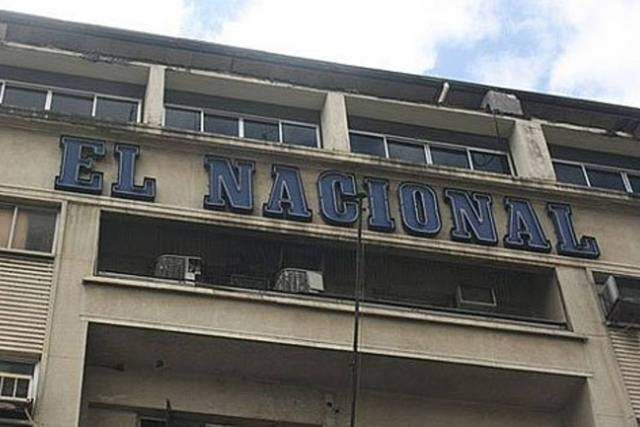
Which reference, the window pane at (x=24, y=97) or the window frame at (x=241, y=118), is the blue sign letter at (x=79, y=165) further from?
the window frame at (x=241, y=118)

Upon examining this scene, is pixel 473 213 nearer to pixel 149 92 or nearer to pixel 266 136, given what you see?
pixel 266 136

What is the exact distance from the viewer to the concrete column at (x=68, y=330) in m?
14.0

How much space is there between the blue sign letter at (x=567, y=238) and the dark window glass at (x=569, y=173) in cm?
193

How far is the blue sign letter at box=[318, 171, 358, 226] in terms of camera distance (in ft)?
58.3

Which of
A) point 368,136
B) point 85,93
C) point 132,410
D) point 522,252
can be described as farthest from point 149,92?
point 522,252

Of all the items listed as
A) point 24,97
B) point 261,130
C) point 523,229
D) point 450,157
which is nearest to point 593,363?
point 523,229

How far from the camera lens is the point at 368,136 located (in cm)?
2066

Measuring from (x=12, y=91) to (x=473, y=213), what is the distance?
873cm

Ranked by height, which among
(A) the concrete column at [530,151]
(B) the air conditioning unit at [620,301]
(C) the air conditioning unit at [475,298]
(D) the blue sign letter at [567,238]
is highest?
(A) the concrete column at [530,151]

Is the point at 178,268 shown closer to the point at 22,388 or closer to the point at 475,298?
the point at 22,388

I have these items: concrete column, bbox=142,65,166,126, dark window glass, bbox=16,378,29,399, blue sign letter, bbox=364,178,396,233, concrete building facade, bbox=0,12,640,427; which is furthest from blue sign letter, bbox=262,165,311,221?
dark window glass, bbox=16,378,29,399

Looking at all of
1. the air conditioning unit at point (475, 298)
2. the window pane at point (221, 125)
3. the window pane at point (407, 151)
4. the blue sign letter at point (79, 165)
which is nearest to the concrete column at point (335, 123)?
the window pane at point (407, 151)

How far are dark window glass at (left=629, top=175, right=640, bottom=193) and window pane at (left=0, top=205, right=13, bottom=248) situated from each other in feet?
41.6

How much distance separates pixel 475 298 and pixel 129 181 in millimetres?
6400
